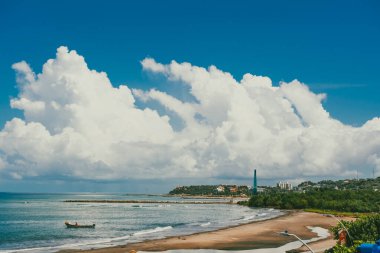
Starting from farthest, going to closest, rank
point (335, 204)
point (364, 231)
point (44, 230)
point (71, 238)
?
point (335, 204), point (44, 230), point (71, 238), point (364, 231)

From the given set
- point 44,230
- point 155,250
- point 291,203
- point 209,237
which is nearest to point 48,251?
point 155,250

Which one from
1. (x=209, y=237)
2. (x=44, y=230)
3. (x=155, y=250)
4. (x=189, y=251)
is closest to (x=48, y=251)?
(x=155, y=250)

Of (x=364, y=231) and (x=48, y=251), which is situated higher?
(x=364, y=231)

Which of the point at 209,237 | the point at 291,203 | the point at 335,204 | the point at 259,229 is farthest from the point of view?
the point at 291,203

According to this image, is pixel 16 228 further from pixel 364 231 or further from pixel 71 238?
pixel 364 231

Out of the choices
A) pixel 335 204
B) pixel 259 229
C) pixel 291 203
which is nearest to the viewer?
pixel 259 229

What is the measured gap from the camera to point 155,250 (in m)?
59.0

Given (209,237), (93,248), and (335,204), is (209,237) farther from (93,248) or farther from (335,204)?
(335,204)

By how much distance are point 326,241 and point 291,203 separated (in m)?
115

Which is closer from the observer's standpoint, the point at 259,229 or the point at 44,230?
the point at 259,229

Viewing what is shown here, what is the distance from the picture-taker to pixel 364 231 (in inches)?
1834

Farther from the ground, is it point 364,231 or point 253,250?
point 364,231

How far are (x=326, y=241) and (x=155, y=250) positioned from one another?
26821 millimetres

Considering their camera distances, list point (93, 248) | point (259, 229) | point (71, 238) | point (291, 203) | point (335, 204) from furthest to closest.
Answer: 1. point (291, 203)
2. point (335, 204)
3. point (259, 229)
4. point (71, 238)
5. point (93, 248)
